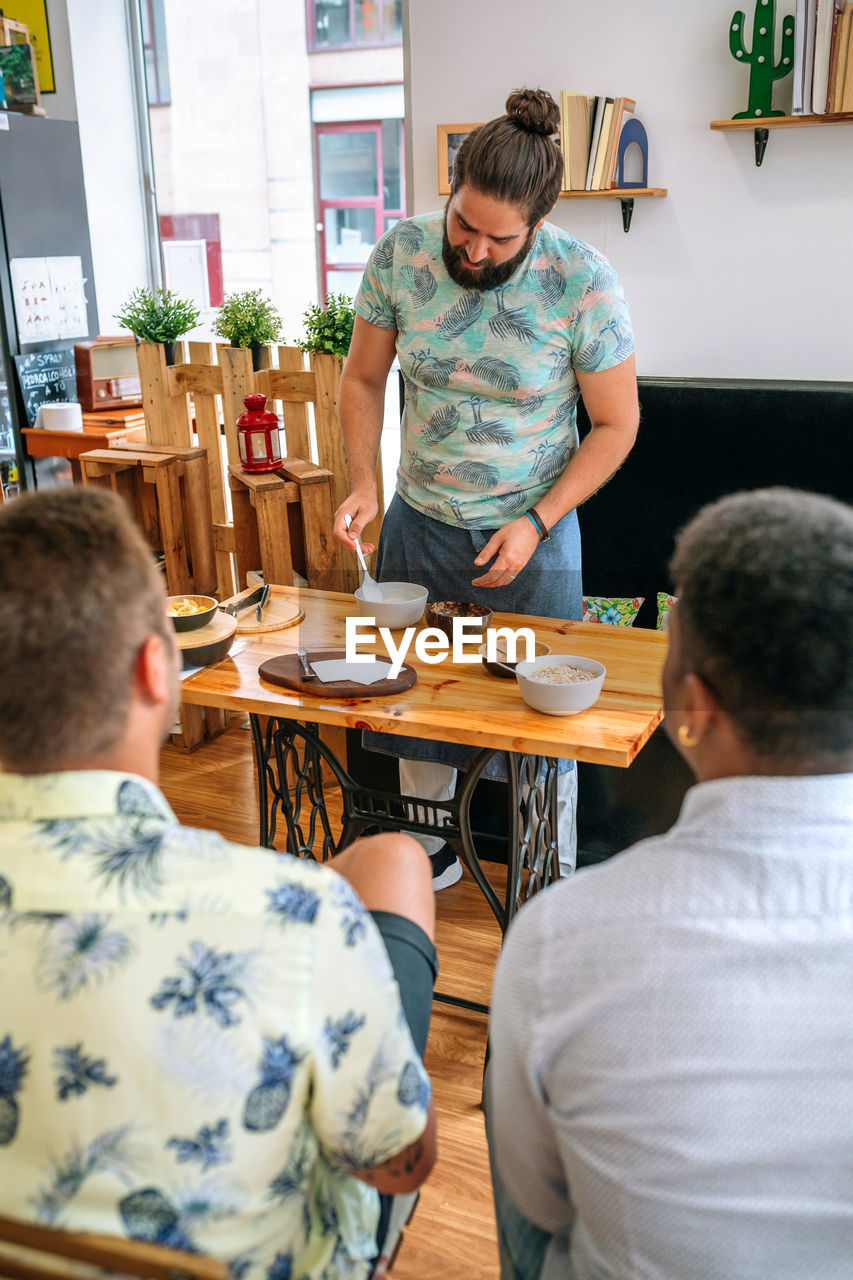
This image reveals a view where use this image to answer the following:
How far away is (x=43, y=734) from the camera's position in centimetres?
89

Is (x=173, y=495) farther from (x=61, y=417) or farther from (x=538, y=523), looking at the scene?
(x=538, y=523)

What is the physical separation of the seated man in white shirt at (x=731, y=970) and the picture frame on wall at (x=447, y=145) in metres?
2.56

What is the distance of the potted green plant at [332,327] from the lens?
10.1 feet

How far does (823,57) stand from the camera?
262 centimetres

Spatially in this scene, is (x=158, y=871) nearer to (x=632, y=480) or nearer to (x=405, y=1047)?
(x=405, y=1047)

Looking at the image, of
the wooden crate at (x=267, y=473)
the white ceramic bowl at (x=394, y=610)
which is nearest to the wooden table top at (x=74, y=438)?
the wooden crate at (x=267, y=473)

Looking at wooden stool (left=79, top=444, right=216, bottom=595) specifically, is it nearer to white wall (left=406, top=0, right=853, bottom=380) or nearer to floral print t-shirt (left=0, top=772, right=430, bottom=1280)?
white wall (left=406, top=0, right=853, bottom=380)

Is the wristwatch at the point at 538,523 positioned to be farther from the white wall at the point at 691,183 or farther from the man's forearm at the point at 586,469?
the white wall at the point at 691,183

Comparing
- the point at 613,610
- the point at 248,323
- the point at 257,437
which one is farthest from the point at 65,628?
the point at 248,323

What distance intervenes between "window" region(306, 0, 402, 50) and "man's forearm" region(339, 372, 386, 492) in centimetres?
231

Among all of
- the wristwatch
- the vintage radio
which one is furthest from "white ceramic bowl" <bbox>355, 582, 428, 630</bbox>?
the vintage radio

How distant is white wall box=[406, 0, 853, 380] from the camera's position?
283 centimetres

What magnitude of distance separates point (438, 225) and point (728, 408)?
0.97 meters

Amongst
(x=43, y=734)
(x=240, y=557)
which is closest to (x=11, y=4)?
(x=240, y=557)
